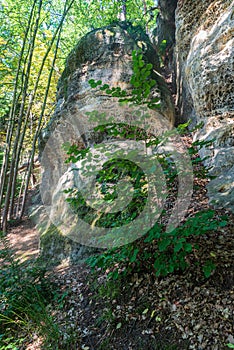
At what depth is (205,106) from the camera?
3965 millimetres

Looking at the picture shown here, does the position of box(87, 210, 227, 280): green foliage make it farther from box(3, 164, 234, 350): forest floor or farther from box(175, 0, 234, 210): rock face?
box(175, 0, 234, 210): rock face

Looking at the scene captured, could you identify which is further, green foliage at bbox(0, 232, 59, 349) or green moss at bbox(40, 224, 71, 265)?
green moss at bbox(40, 224, 71, 265)

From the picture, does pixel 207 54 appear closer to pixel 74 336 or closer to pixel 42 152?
pixel 74 336

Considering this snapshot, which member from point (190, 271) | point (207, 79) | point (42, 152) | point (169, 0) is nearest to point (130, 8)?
point (169, 0)

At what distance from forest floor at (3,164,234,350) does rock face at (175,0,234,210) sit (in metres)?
1.20

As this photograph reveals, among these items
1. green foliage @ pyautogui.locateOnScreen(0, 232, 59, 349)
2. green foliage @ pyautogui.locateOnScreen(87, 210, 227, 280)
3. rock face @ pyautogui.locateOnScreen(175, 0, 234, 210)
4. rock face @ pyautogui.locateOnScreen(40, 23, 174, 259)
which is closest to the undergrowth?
green foliage @ pyautogui.locateOnScreen(0, 232, 59, 349)

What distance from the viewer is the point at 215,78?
3.66m

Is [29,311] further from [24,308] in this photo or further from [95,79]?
[95,79]

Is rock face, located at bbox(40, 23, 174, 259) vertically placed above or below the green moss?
above

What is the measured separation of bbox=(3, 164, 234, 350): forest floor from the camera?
4.96ft

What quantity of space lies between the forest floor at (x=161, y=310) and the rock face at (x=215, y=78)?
120 cm

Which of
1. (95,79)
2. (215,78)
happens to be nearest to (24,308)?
(215,78)

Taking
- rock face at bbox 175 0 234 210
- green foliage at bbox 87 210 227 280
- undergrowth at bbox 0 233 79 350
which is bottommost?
undergrowth at bbox 0 233 79 350

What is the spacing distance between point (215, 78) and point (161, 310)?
3572 mm
